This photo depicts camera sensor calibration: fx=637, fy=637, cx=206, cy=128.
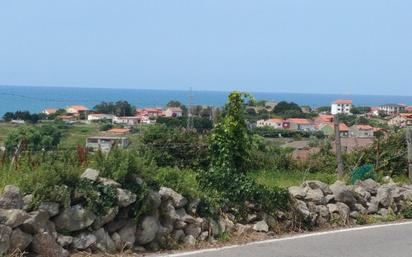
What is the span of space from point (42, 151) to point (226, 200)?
358cm

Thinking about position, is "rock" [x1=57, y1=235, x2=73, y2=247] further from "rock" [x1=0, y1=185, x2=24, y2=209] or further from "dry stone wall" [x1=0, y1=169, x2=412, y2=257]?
"rock" [x1=0, y1=185, x2=24, y2=209]

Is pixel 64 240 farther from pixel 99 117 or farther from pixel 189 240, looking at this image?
pixel 99 117

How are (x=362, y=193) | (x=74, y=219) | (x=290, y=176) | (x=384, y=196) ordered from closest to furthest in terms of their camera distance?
1. (x=74, y=219)
2. (x=362, y=193)
3. (x=384, y=196)
4. (x=290, y=176)

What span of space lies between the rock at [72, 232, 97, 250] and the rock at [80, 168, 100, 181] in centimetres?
80

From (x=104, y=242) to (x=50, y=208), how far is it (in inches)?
37.9

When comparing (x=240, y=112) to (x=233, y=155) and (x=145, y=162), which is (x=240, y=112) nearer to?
(x=233, y=155)

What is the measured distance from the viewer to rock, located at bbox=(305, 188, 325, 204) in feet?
40.4

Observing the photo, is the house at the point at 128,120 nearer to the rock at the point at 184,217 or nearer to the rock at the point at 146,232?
the rock at the point at 184,217

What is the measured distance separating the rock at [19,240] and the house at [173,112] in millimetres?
16081

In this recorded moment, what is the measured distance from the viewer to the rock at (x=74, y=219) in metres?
8.35

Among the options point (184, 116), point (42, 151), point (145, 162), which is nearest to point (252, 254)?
point (145, 162)

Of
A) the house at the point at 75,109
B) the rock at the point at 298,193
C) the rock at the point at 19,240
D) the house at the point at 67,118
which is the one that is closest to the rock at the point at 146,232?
the rock at the point at 19,240

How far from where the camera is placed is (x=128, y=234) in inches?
358

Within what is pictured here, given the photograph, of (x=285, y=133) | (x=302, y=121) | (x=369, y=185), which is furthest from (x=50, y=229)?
(x=302, y=121)
